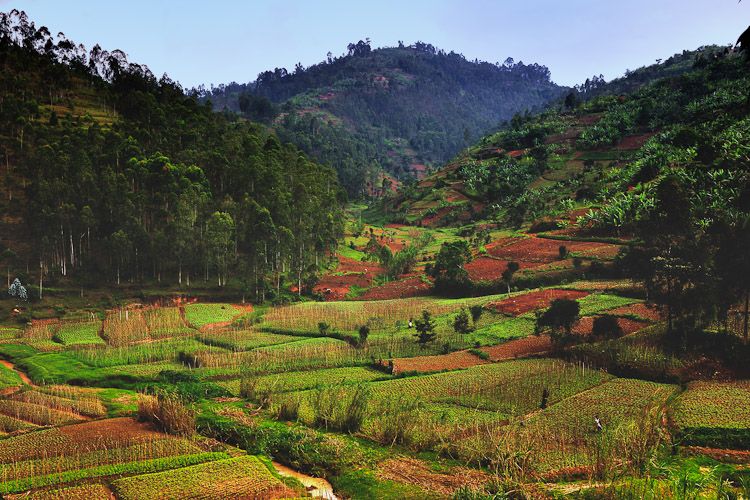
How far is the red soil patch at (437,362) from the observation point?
24188 millimetres

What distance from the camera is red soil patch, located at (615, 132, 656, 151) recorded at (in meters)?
66.3

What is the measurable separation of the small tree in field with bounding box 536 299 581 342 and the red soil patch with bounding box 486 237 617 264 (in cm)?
1424

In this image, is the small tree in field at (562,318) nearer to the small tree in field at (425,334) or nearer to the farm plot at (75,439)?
the small tree in field at (425,334)

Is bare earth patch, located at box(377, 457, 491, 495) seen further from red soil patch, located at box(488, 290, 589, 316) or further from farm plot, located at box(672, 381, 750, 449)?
red soil patch, located at box(488, 290, 589, 316)

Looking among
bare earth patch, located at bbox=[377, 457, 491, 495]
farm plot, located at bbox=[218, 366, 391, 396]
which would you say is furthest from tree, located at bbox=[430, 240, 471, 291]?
bare earth patch, located at bbox=[377, 457, 491, 495]

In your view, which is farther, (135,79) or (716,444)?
(135,79)

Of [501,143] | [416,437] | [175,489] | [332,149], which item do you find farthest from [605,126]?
[175,489]

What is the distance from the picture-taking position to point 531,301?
3203cm

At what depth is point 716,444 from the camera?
51.6 ft

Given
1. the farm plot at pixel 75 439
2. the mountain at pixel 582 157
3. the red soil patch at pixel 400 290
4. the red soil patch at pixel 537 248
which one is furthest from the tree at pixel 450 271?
the farm plot at pixel 75 439

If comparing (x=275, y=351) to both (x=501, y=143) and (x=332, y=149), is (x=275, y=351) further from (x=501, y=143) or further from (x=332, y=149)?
(x=332, y=149)

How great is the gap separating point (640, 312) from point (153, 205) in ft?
106

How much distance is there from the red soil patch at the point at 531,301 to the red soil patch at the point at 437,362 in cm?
607

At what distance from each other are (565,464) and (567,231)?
33688 millimetres
